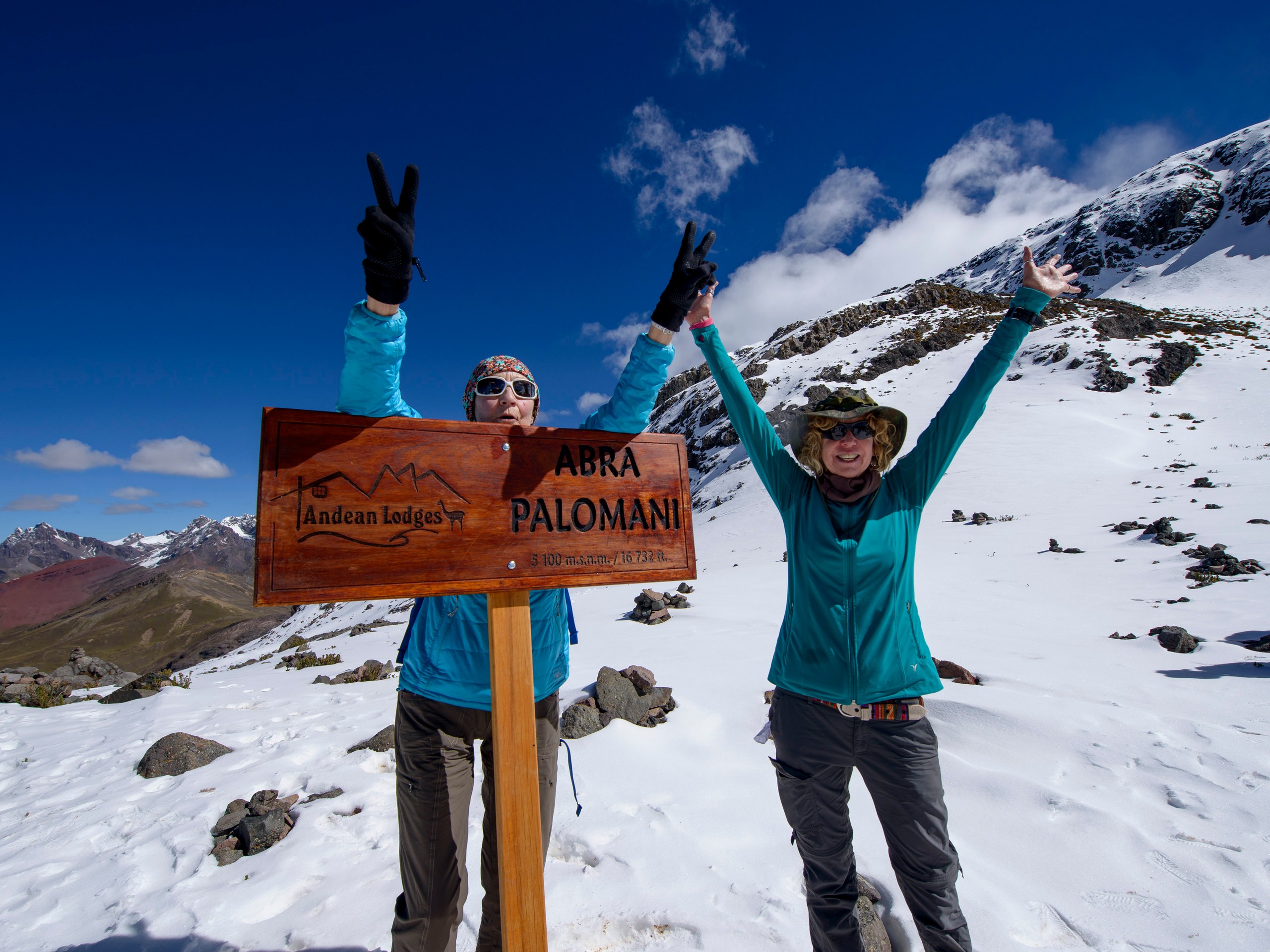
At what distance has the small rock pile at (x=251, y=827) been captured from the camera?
345cm

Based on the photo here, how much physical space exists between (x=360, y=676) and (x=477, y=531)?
7.28m

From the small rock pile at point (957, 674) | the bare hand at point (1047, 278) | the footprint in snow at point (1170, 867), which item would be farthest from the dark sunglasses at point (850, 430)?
the small rock pile at point (957, 674)

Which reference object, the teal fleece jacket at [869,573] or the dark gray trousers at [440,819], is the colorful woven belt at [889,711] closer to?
the teal fleece jacket at [869,573]

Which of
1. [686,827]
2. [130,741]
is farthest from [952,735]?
[130,741]

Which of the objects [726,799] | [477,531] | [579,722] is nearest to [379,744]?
[579,722]

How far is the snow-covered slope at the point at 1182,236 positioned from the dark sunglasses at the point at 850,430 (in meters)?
83.4

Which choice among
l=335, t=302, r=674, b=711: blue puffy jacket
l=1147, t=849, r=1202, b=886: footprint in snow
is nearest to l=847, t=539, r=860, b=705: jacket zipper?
l=335, t=302, r=674, b=711: blue puffy jacket

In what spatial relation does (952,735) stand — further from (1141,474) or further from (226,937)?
(1141,474)

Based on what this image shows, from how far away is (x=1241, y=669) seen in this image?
17.8 feet

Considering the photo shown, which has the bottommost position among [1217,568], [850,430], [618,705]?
[618,705]

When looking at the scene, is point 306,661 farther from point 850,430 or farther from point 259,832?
point 850,430

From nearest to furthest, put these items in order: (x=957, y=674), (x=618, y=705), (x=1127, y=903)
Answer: (x=1127, y=903) < (x=618, y=705) < (x=957, y=674)

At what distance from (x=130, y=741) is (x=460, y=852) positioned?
5379mm

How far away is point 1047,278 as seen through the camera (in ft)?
8.27
